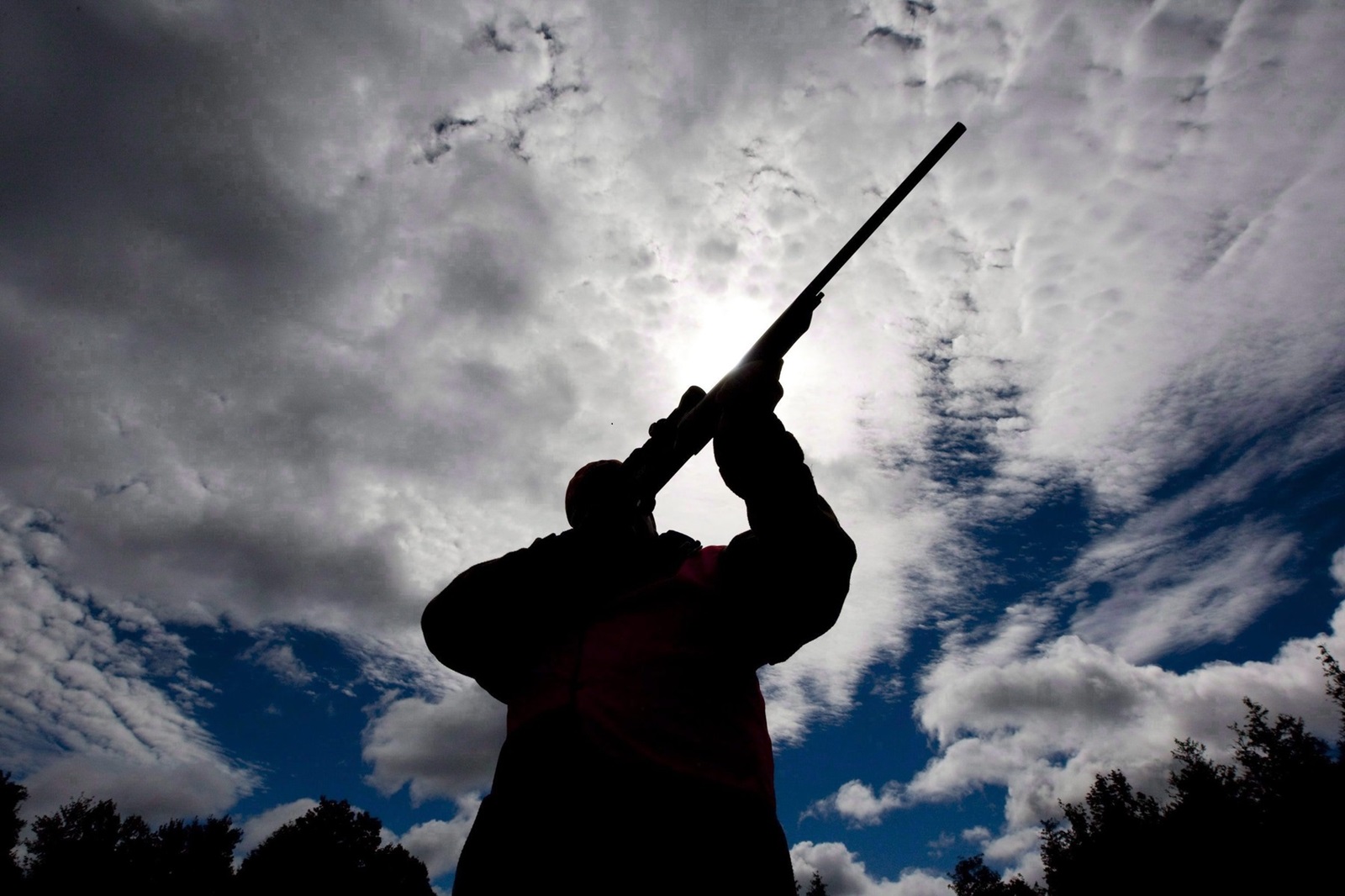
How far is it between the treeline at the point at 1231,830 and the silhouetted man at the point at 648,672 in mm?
49924

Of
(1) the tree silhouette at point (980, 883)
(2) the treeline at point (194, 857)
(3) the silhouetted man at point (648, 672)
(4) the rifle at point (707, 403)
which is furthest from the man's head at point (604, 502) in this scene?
(1) the tree silhouette at point (980, 883)

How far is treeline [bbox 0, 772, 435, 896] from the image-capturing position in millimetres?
34125

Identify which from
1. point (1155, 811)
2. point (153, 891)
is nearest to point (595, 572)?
point (153, 891)

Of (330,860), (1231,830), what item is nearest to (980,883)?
(1231,830)

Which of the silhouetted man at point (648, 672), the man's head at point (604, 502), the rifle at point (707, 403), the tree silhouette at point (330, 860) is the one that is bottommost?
the silhouetted man at point (648, 672)

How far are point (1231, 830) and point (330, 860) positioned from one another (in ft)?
187

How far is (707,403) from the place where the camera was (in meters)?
3.61

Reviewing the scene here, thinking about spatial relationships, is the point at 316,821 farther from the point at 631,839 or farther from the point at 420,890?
the point at 631,839

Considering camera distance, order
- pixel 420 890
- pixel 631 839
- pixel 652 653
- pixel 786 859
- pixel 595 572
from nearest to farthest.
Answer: pixel 631 839 → pixel 786 859 → pixel 652 653 → pixel 595 572 → pixel 420 890

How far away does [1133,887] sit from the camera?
38062 mm

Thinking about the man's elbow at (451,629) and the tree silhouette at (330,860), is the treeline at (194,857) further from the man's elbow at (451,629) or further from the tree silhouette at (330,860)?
the man's elbow at (451,629)

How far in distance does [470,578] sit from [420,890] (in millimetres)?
59820

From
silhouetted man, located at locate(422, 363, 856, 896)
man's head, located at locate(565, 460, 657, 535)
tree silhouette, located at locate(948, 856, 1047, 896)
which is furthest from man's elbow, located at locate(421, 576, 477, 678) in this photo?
tree silhouette, located at locate(948, 856, 1047, 896)

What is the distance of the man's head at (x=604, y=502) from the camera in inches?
101
